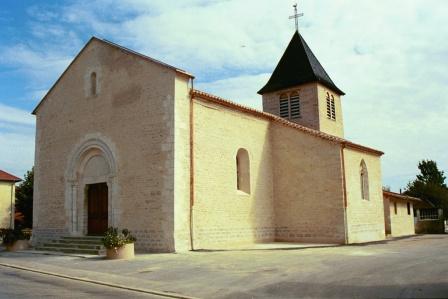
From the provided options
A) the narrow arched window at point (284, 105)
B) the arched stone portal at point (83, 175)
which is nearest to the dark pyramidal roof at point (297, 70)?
the narrow arched window at point (284, 105)

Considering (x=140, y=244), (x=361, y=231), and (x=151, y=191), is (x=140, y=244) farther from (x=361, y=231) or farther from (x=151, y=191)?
(x=361, y=231)

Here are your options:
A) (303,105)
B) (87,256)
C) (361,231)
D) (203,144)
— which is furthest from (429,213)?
(87,256)

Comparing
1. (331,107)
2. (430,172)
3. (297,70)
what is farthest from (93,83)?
(430,172)

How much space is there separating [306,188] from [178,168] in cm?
647

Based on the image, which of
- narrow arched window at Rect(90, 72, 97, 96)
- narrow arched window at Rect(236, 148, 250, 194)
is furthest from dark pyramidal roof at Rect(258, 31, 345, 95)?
narrow arched window at Rect(90, 72, 97, 96)

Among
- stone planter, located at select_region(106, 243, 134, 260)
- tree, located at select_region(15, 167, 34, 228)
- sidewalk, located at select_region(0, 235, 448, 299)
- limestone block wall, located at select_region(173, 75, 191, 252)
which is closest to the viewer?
sidewalk, located at select_region(0, 235, 448, 299)

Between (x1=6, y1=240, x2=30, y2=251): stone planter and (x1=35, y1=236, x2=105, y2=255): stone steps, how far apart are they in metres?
1.07

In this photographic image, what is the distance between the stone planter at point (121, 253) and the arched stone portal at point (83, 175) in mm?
4484

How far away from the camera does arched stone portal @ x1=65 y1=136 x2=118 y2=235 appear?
59.6 ft

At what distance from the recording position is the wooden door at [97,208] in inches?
715

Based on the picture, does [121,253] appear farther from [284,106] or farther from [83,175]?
[284,106]

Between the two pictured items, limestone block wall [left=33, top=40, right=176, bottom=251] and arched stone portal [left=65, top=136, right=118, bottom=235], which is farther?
arched stone portal [left=65, top=136, right=118, bottom=235]

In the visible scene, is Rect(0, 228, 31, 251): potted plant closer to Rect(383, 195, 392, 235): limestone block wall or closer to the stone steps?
the stone steps

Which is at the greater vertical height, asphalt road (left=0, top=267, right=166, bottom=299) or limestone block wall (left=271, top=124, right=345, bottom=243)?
limestone block wall (left=271, top=124, right=345, bottom=243)
